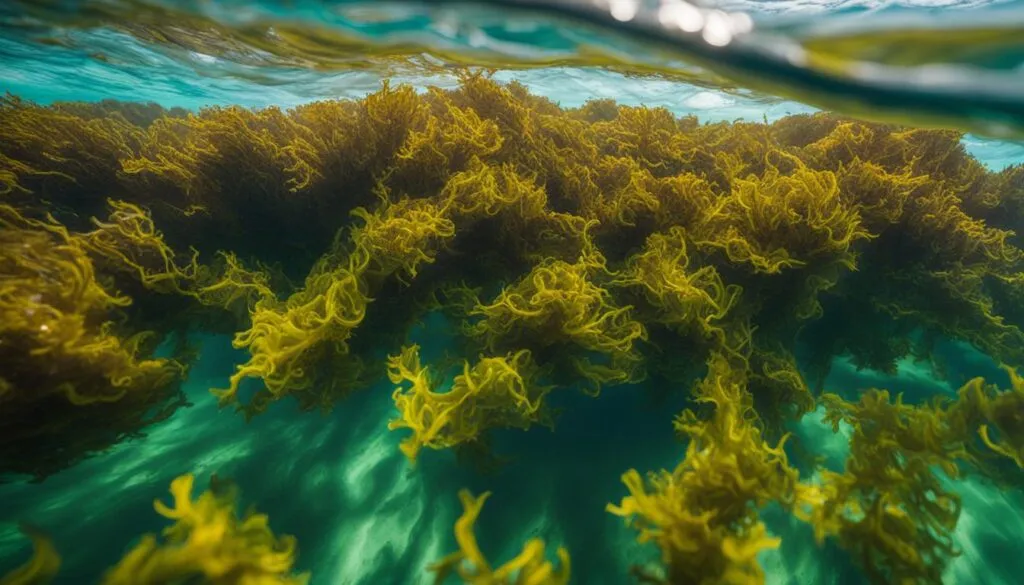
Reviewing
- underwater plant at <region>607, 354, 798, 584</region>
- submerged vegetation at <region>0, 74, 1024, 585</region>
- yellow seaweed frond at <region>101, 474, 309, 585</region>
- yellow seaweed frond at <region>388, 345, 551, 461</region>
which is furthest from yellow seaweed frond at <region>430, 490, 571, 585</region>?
yellow seaweed frond at <region>101, 474, 309, 585</region>

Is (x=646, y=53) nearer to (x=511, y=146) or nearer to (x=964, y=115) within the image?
(x=511, y=146)

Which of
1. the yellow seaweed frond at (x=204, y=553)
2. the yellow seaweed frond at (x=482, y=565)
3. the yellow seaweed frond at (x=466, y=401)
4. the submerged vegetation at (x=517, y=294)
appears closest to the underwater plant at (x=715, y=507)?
the submerged vegetation at (x=517, y=294)

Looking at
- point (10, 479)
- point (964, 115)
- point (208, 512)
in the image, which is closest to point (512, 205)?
point (208, 512)

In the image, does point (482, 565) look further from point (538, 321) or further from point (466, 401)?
point (538, 321)

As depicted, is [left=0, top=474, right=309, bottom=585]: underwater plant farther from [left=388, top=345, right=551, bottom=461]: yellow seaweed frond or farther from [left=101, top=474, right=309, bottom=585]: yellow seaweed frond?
[left=388, top=345, right=551, bottom=461]: yellow seaweed frond

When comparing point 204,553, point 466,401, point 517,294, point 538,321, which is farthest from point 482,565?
point 517,294
